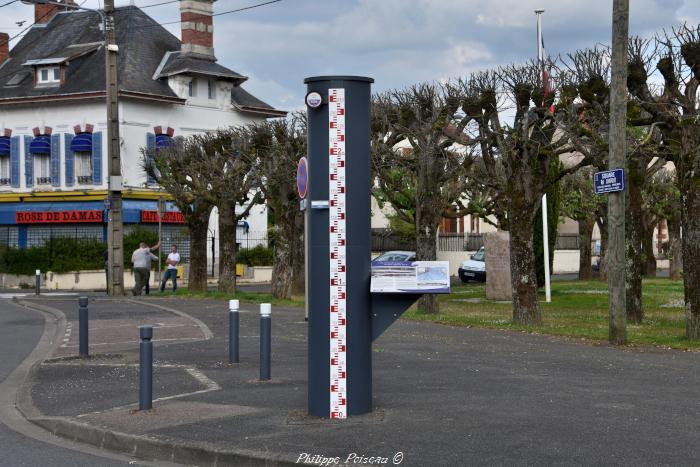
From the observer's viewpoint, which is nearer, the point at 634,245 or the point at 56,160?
the point at 634,245

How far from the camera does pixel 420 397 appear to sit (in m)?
10.9

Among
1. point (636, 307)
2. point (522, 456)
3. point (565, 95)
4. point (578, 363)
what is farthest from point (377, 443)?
point (636, 307)

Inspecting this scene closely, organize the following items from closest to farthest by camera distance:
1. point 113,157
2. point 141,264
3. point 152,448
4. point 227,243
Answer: point 152,448, point 113,157, point 227,243, point 141,264

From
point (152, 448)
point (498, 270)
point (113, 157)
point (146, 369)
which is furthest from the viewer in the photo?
point (498, 270)

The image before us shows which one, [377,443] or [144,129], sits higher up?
[144,129]

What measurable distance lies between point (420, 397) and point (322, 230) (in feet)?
7.90

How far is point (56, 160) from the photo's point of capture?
1944 inches

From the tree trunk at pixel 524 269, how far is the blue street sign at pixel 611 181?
443cm

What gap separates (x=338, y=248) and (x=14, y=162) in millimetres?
43983

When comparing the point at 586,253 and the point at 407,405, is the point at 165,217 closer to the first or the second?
the point at 586,253

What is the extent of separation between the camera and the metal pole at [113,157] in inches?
1265

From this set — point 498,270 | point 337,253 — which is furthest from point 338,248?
point 498,270

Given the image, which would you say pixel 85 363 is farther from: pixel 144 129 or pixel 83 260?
pixel 144 129

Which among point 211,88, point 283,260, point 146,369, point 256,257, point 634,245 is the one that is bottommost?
point 146,369
